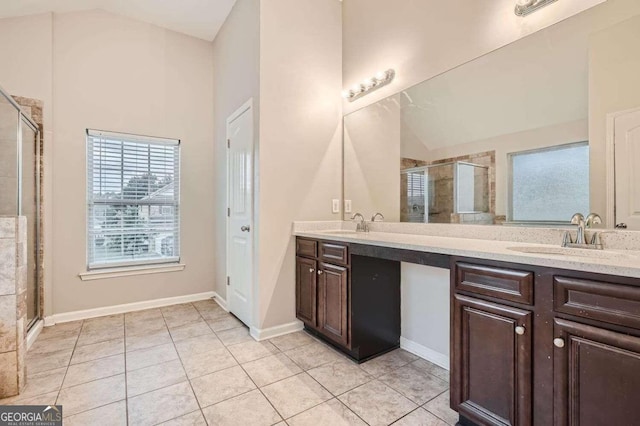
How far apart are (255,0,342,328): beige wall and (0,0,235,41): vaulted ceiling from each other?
949mm

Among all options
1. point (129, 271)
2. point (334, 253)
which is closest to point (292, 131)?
point (334, 253)

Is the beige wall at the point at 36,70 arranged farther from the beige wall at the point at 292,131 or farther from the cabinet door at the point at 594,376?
the cabinet door at the point at 594,376

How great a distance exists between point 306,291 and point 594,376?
6.19 ft

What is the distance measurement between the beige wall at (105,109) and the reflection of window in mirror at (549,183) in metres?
3.26

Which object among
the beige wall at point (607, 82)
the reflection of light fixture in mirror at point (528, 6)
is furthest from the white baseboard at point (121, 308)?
the reflection of light fixture in mirror at point (528, 6)

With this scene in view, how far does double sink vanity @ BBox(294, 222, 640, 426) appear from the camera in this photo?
0.99m

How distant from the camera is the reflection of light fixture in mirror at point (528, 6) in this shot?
→ 5.40 feet

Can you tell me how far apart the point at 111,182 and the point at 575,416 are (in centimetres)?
398

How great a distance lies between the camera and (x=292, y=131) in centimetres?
270

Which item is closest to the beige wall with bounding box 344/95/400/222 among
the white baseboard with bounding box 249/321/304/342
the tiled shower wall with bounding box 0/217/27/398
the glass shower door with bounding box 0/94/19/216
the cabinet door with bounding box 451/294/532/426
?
the white baseboard with bounding box 249/321/304/342

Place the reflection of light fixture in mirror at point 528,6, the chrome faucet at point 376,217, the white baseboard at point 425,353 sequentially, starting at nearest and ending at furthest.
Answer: the reflection of light fixture in mirror at point 528,6 → the white baseboard at point 425,353 → the chrome faucet at point 376,217

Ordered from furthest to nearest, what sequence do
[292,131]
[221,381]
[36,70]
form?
[36,70] → [292,131] → [221,381]

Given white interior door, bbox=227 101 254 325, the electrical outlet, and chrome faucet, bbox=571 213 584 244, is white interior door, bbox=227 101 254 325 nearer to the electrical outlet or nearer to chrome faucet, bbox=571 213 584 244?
the electrical outlet

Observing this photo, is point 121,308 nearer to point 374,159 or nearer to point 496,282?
point 374,159
